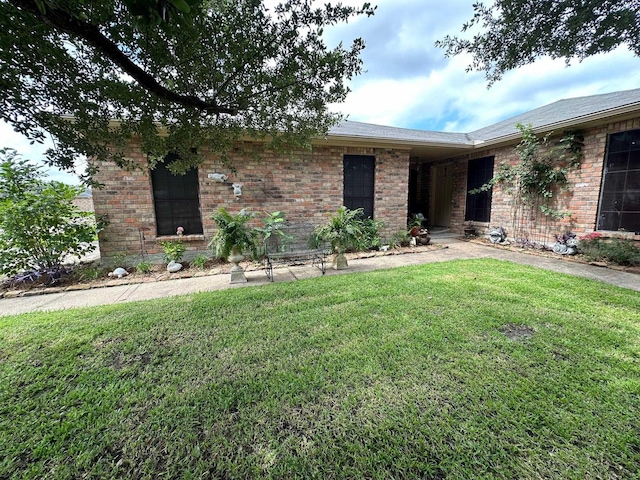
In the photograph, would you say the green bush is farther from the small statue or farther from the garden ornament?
the small statue

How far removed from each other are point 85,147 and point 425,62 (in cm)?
746

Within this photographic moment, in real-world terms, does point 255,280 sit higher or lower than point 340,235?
lower

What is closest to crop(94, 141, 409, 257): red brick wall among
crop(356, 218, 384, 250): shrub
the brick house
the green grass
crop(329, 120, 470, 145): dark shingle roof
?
the brick house

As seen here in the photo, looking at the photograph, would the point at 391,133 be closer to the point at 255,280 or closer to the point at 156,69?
the point at 255,280

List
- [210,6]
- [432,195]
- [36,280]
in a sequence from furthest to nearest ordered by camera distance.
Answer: [432,195], [36,280], [210,6]

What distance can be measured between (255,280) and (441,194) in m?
8.32

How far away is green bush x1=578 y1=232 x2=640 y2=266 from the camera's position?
471cm

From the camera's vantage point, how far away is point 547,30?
3785 mm

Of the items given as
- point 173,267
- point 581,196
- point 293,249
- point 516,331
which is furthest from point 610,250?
point 173,267

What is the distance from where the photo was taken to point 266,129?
11.5 ft

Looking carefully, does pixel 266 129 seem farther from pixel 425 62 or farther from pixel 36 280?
pixel 425 62

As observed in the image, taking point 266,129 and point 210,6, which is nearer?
point 210,6

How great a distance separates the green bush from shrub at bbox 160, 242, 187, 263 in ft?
27.4

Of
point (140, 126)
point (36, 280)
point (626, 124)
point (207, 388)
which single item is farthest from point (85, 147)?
point (626, 124)
